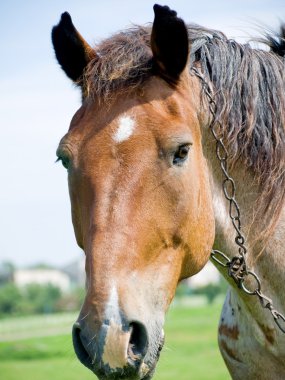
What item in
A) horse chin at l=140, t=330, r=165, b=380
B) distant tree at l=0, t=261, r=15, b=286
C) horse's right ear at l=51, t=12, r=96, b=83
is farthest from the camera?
distant tree at l=0, t=261, r=15, b=286

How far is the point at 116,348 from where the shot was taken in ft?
10.2

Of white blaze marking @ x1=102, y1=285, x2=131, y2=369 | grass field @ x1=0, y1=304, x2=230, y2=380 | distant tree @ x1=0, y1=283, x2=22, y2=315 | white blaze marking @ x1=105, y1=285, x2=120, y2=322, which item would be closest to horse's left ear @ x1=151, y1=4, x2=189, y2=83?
white blaze marking @ x1=105, y1=285, x2=120, y2=322

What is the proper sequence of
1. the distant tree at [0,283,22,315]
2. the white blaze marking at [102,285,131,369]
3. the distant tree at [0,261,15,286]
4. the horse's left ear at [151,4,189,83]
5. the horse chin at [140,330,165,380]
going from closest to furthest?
the white blaze marking at [102,285,131,369]
the horse chin at [140,330,165,380]
the horse's left ear at [151,4,189,83]
the distant tree at [0,283,22,315]
the distant tree at [0,261,15,286]

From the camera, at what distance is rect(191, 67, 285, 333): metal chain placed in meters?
4.10

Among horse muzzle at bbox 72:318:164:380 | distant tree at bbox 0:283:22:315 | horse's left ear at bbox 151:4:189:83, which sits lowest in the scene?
distant tree at bbox 0:283:22:315

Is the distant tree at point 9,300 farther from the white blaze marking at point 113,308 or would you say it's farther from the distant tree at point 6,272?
the white blaze marking at point 113,308

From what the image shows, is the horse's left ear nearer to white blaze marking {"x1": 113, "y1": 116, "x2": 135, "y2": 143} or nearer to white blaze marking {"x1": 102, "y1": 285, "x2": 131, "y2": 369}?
white blaze marking {"x1": 113, "y1": 116, "x2": 135, "y2": 143}

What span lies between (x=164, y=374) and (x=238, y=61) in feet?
54.1

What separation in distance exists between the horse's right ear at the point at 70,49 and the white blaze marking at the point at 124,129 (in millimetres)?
699

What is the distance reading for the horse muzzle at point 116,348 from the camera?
3.09 metres

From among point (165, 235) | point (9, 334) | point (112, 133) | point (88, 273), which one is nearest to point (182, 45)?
point (112, 133)

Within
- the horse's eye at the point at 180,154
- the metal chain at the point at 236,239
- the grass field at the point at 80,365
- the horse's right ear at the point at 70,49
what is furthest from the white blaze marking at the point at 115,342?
the grass field at the point at 80,365

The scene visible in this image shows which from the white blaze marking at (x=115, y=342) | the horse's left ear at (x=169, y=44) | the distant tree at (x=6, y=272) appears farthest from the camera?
the distant tree at (x=6, y=272)

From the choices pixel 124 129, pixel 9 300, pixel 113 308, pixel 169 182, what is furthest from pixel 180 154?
pixel 9 300
